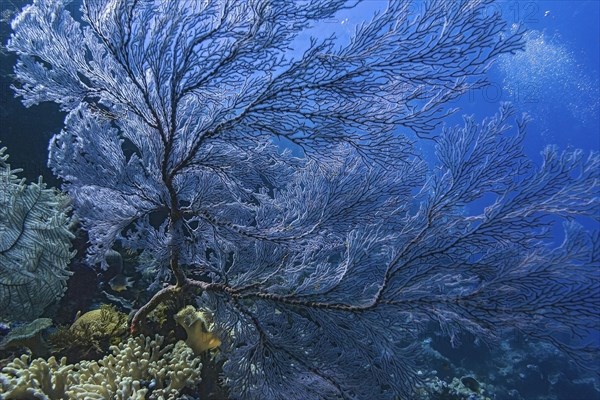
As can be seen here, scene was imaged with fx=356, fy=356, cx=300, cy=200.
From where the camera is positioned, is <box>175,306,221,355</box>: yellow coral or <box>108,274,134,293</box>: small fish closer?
<box>175,306,221,355</box>: yellow coral

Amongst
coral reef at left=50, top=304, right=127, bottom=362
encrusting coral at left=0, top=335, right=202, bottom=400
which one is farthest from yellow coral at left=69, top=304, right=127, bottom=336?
encrusting coral at left=0, top=335, right=202, bottom=400

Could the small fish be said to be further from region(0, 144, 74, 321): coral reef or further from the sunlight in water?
the sunlight in water

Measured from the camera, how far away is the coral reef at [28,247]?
3486 mm

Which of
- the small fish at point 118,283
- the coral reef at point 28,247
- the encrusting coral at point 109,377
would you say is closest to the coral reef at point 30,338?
the coral reef at point 28,247

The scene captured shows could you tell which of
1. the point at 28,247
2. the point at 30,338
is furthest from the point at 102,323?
the point at 28,247

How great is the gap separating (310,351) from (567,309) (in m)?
2.15

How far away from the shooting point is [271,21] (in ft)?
9.59

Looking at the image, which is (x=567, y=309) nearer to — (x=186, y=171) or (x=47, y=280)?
(x=186, y=171)

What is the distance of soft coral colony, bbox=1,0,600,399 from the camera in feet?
9.47

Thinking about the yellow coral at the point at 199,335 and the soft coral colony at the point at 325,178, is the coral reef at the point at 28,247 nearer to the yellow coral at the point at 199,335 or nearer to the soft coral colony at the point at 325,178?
the soft coral colony at the point at 325,178

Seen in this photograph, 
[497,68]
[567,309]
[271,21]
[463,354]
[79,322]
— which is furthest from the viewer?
[497,68]

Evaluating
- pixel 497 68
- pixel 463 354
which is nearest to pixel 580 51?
pixel 497 68

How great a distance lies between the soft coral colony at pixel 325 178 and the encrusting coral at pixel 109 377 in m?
0.61

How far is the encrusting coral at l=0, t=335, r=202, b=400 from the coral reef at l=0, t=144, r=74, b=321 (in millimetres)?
793
